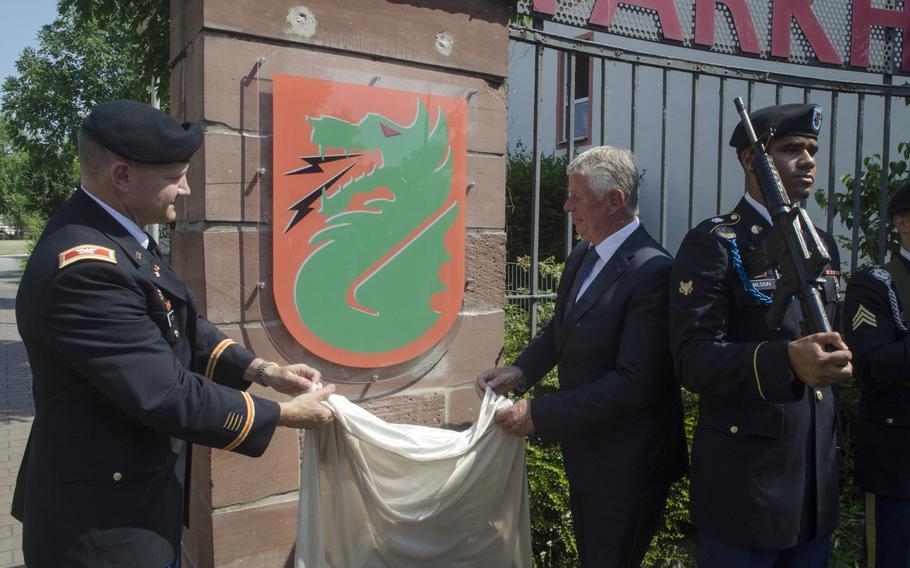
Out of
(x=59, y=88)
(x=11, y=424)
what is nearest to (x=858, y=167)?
(x=11, y=424)

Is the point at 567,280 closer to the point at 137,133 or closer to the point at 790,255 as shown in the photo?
the point at 790,255

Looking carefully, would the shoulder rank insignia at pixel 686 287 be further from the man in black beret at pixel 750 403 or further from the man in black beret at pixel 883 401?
the man in black beret at pixel 883 401

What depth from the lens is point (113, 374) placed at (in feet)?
5.59

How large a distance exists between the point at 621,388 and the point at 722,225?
0.60m

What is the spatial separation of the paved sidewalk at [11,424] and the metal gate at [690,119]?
324cm

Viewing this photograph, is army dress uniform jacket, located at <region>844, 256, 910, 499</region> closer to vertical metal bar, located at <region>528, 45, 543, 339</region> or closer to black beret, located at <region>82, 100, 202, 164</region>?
vertical metal bar, located at <region>528, 45, 543, 339</region>

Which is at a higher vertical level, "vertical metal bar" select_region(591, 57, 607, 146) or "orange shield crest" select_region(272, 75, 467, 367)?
"vertical metal bar" select_region(591, 57, 607, 146)

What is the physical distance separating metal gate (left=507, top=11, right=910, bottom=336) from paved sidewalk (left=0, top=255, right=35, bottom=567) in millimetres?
3242

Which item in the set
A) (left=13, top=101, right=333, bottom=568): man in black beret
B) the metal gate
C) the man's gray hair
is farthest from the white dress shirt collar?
the metal gate

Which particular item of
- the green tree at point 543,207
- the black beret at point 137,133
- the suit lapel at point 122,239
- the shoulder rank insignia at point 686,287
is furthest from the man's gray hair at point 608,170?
the green tree at point 543,207

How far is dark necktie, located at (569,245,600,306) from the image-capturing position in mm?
2529

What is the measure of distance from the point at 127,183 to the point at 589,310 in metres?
1.48

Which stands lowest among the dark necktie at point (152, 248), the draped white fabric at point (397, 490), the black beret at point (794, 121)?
the draped white fabric at point (397, 490)

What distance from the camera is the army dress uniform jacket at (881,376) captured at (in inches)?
96.1
